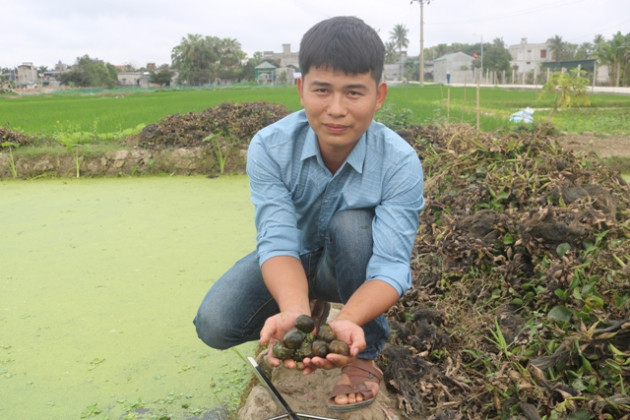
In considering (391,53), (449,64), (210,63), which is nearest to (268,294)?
(210,63)

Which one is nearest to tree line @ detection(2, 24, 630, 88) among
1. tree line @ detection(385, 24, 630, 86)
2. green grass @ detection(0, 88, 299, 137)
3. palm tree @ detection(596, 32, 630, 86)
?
tree line @ detection(385, 24, 630, 86)

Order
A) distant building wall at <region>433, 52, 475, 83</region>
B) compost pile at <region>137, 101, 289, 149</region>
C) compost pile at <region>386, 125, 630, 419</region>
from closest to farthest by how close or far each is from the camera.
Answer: compost pile at <region>386, 125, 630, 419</region>
compost pile at <region>137, 101, 289, 149</region>
distant building wall at <region>433, 52, 475, 83</region>

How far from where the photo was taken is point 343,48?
1269 mm

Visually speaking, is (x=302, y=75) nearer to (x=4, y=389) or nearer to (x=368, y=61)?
(x=368, y=61)

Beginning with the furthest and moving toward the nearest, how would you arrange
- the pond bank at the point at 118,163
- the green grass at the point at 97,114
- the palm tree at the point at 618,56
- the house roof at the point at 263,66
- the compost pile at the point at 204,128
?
the house roof at the point at 263,66, the palm tree at the point at 618,56, the green grass at the point at 97,114, the compost pile at the point at 204,128, the pond bank at the point at 118,163

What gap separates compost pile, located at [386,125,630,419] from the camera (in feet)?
4.13

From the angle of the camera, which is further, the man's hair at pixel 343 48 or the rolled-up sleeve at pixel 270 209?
the rolled-up sleeve at pixel 270 209

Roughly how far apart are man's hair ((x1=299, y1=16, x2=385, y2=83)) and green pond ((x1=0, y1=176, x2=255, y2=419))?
2.79ft

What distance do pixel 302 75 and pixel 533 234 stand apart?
96cm

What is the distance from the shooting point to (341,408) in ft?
4.41

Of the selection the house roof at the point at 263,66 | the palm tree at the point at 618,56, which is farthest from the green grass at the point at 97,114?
the house roof at the point at 263,66

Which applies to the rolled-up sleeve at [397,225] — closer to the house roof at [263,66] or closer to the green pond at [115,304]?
the green pond at [115,304]

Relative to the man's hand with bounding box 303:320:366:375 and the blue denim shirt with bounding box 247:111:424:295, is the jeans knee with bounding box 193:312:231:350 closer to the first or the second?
the blue denim shirt with bounding box 247:111:424:295

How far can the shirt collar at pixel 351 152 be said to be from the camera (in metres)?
1.41
